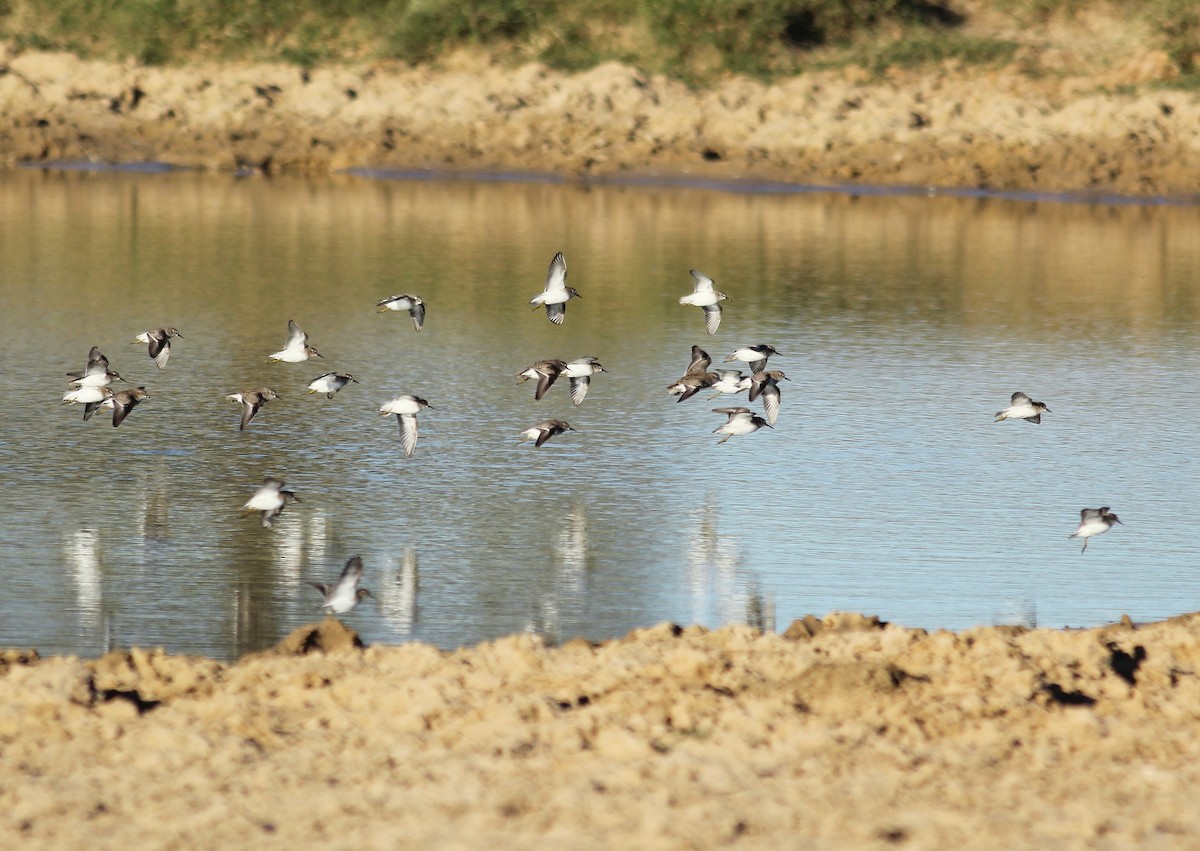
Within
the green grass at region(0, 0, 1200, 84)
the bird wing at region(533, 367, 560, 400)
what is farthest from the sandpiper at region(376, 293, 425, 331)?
the green grass at region(0, 0, 1200, 84)

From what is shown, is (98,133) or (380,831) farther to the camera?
(98,133)

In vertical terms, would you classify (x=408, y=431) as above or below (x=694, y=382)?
below

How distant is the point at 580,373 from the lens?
20.0m

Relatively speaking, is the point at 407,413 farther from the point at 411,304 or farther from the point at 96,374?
the point at 96,374

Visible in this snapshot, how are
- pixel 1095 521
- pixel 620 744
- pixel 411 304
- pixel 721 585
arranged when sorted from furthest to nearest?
pixel 411 304
pixel 1095 521
pixel 721 585
pixel 620 744

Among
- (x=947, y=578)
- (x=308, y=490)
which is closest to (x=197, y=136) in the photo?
(x=308, y=490)

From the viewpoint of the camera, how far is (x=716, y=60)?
48031 mm

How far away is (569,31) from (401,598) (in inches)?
1419

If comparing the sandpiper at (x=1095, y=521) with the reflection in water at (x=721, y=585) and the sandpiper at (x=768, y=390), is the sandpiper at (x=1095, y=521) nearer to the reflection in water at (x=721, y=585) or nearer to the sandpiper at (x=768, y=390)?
the reflection in water at (x=721, y=585)

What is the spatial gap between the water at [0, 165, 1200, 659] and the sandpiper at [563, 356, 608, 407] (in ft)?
1.72

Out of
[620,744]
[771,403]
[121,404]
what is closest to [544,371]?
[771,403]

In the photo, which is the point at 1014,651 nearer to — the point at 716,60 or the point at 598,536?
the point at 598,536

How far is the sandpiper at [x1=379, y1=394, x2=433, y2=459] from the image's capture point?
18.6 m

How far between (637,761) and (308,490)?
8362mm
